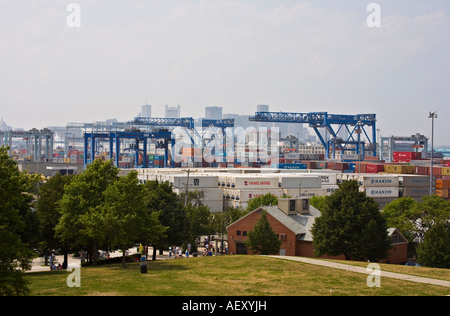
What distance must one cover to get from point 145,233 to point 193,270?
5.20 m

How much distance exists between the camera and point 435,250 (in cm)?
3275

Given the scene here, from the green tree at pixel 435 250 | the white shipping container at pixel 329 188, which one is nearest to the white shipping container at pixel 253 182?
the white shipping container at pixel 329 188

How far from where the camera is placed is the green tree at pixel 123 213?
27.3 meters

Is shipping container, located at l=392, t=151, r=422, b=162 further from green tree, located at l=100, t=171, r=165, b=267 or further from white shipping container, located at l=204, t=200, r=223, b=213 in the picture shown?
green tree, located at l=100, t=171, r=165, b=267

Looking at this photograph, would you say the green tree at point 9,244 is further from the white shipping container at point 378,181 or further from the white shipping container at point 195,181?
the white shipping container at point 378,181

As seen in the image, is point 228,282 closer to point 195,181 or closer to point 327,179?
point 195,181

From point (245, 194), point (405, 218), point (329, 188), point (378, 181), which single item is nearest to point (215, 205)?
point (245, 194)

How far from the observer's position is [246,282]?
21.8m

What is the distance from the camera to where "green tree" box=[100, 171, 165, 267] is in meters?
27.3

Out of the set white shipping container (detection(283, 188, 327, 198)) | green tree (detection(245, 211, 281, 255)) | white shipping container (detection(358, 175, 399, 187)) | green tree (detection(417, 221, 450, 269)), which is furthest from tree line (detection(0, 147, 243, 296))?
white shipping container (detection(358, 175, 399, 187))
